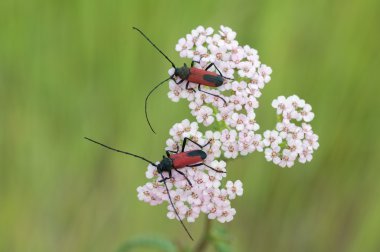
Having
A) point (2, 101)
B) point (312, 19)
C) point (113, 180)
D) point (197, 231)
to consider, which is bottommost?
point (197, 231)

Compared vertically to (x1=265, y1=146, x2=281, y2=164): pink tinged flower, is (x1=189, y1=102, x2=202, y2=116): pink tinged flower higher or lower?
higher

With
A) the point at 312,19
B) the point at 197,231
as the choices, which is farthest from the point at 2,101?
the point at 312,19

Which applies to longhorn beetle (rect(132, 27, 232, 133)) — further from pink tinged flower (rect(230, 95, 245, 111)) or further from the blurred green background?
the blurred green background

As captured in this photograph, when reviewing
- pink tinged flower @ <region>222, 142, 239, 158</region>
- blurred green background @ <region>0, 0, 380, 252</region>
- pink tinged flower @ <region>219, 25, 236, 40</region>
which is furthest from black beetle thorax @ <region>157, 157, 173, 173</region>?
blurred green background @ <region>0, 0, 380, 252</region>

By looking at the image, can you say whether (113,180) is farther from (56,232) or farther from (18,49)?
(18,49)

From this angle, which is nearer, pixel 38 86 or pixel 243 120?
pixel 243 120

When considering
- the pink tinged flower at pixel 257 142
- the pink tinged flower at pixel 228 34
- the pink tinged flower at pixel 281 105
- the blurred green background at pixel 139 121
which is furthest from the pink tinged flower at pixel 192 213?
the blurred green background at pixel 139 121

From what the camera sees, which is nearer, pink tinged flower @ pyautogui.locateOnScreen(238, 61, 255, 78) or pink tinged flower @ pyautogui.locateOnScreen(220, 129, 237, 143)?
pink tinged flower @ pyautogui.locateOnScreen(220, 129, 237, 143)
